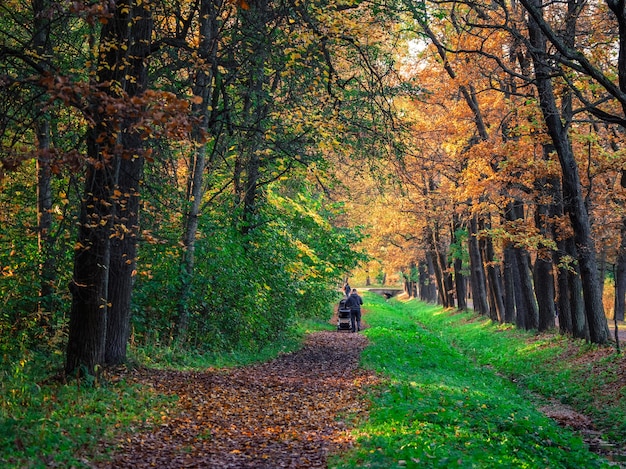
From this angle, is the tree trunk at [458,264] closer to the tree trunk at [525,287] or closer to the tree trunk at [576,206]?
the tree trunk at [525,287]

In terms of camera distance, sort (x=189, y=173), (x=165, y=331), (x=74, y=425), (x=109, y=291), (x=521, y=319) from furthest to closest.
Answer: (x=521, y=319), (x=189, y=173), (x=165, y=331), (x=109, y=291), (x=74, y=425)

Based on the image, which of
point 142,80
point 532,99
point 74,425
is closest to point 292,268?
point 532,99

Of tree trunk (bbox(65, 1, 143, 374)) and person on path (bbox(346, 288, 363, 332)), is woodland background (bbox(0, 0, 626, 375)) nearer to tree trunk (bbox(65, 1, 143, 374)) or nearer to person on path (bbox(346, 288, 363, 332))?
tree trunk (bbox(65, 1, 143, 374))

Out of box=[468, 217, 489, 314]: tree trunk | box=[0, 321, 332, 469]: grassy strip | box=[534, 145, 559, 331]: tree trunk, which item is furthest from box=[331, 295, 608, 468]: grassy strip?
box=[468, 217, 489, 314]: tree trunk

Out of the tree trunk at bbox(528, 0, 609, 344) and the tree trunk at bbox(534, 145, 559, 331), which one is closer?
the tree trunk at bbox(528, 0, 609, 344)

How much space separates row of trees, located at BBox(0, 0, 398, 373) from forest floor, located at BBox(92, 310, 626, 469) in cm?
172

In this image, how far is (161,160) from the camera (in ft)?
40.1

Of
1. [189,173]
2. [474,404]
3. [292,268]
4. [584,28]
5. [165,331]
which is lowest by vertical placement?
[474,404]

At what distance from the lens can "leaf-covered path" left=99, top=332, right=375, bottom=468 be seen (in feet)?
26.6

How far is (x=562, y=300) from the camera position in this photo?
21.3 m

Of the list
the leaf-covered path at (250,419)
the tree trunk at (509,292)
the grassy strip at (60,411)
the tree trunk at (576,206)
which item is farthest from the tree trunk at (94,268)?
the tree trunk at (509,292)

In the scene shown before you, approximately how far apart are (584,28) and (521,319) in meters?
12.9

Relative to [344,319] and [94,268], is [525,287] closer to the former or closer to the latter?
[344,319]

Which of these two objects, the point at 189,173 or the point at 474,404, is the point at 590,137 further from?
the point at 189,173
